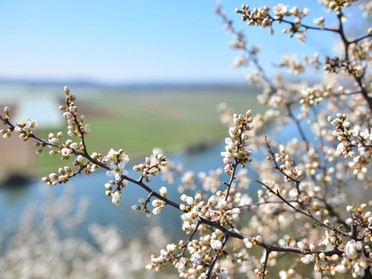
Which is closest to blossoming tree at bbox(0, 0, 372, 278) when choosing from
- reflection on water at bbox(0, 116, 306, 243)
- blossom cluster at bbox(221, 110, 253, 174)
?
blossom cluster at bbox(221, 110, 253, 174)

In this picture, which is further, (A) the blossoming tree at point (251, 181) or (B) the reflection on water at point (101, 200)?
(B) the reflection on water at point (101, 200)

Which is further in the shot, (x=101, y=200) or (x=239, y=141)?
(x=101, y=200)

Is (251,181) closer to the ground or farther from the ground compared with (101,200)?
closer to the ground

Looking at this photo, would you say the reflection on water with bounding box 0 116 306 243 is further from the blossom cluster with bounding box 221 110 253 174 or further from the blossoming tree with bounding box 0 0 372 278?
the blossom cluster with bounding box 221 110 253 174

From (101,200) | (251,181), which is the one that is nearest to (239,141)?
(251,181)

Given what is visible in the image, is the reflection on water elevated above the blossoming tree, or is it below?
above

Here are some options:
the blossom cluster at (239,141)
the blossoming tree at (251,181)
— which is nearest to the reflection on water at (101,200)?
the blossoming tree at (251,181)

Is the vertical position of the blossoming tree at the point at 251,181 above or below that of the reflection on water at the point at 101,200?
below

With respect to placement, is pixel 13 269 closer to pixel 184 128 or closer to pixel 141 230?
pixel 141 230

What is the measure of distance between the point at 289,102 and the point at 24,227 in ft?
36.3

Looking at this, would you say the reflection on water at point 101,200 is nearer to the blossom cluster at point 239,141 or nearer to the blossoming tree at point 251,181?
the blossoming tree at point 251,181

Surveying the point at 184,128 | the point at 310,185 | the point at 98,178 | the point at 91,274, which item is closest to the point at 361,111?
the point at 310,185

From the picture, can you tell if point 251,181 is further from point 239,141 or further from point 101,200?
point 101,200

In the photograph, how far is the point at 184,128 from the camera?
45.2 m
